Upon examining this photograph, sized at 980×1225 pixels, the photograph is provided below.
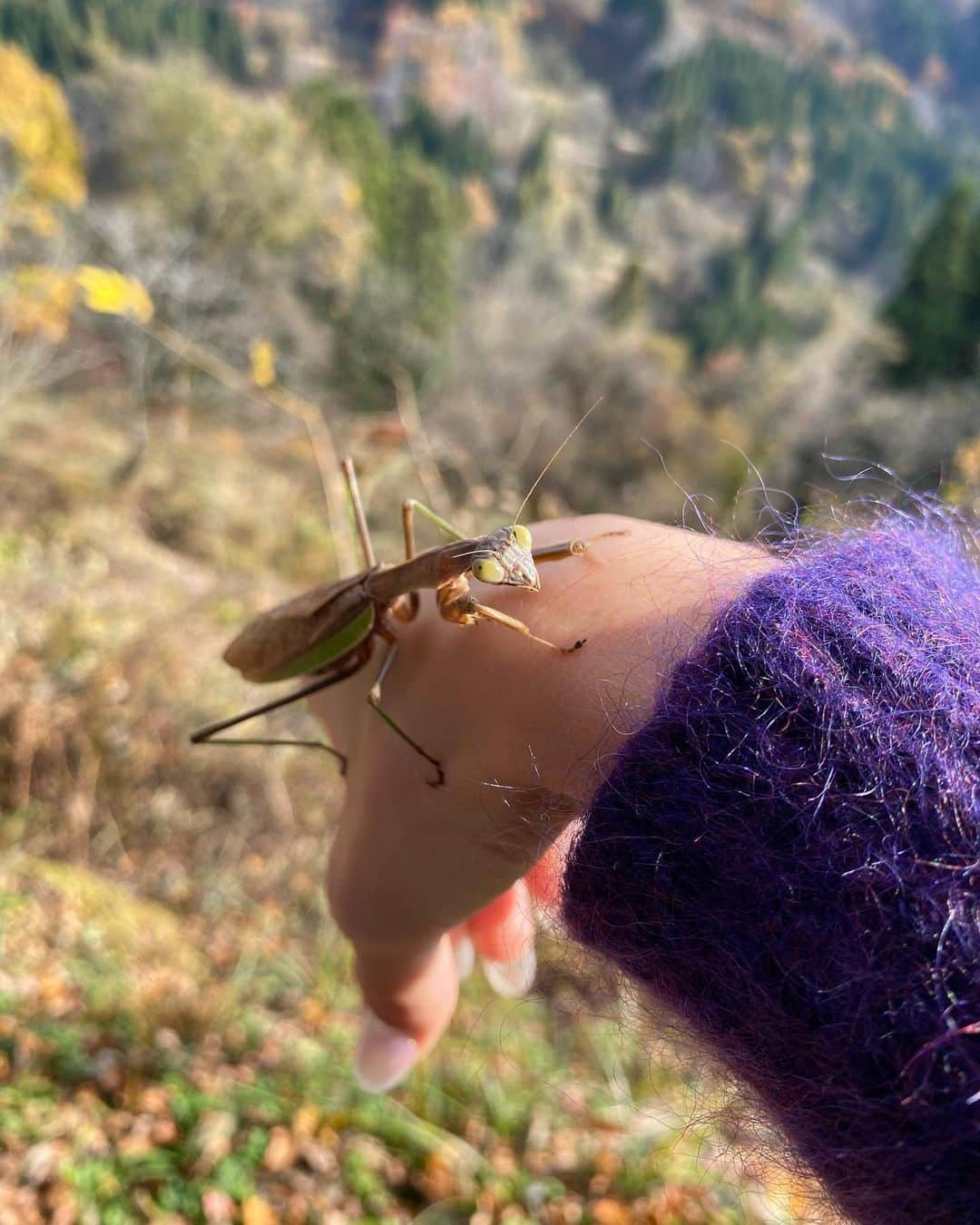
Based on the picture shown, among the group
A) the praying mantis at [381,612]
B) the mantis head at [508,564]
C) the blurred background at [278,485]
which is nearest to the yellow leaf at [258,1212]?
the blurred background at [278,485]

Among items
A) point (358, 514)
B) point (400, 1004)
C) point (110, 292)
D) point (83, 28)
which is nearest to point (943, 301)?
point (110, 292)

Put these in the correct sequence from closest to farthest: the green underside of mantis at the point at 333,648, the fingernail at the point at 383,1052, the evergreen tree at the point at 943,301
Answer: the fingernail at the point at 383,1052 < the green underside of mantis at the point at 333,648 < the evergreen tree at the point at 943,301

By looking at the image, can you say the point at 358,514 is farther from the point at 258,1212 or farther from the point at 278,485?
the point at 278,485

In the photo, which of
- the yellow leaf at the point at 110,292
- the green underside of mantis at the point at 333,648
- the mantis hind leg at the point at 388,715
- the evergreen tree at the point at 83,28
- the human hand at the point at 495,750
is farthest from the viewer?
the evergreen tree at the point at 83,28

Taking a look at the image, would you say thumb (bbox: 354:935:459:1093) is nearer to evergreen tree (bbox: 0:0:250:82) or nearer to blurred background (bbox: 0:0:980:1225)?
blurred background (bbox: 0:0:980:1225)

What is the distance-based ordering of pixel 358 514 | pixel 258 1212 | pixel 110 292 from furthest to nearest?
pixel 110 292 → pixel 258 1212 → pixel 358 514

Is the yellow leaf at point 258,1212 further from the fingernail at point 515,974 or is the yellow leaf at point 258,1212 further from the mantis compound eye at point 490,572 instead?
the mantis compound eye at point 490,572

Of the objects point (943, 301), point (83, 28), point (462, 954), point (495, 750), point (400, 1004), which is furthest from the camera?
point (83, 28)
